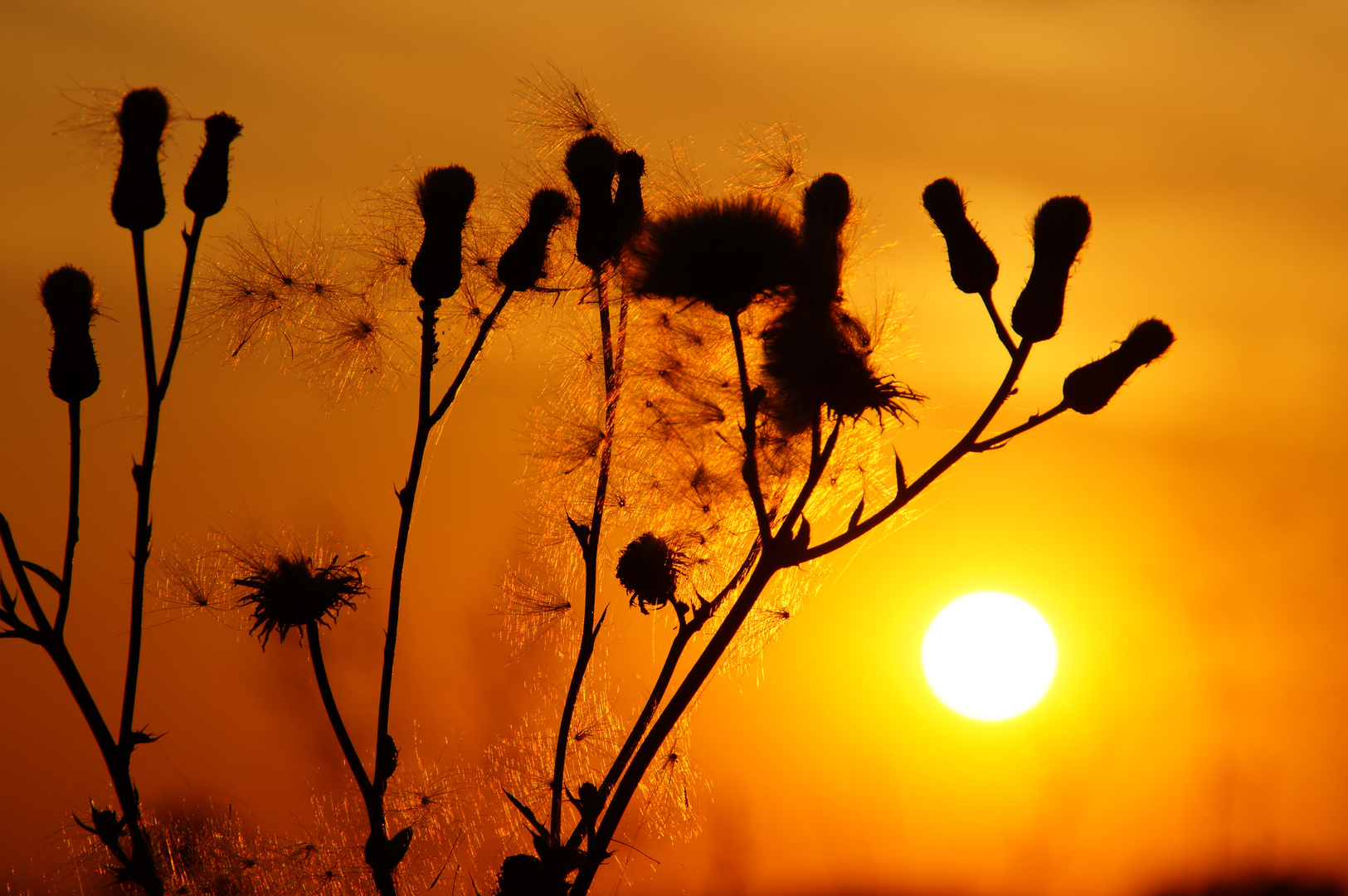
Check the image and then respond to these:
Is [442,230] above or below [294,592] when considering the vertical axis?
above

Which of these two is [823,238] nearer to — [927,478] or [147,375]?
[927,478]

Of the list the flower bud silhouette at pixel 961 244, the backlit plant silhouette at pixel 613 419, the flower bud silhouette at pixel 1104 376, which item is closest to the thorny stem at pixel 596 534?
the backlit plant silhouette at pixel 613 419

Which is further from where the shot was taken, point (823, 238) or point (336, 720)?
point (823, 238)

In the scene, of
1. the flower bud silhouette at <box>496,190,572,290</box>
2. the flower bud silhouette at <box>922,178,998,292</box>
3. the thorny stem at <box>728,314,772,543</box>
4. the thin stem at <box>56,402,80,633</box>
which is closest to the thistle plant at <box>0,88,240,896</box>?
the thin stem at <box>56,402,80,633</box>

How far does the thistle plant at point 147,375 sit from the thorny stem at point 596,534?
90 cm

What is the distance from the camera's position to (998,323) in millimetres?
2641

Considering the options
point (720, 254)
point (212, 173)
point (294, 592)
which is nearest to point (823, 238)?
point (720, 254)

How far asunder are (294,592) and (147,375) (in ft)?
1.91

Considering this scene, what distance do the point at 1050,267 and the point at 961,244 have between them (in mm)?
250

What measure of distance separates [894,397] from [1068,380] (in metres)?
0.40

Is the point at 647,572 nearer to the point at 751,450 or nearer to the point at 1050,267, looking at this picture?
the point at 751,450

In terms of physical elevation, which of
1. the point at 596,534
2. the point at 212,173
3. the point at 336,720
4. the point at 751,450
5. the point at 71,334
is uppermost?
the point at 212,173

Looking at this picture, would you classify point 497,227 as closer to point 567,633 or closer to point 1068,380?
point 567,633

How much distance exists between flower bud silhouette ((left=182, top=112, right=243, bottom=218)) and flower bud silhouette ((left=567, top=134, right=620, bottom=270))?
848 millimetres
